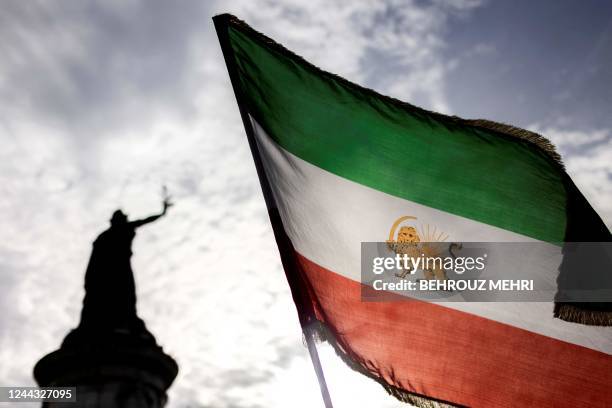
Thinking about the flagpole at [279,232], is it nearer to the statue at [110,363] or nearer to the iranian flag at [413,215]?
the iranian flag at [413,215]

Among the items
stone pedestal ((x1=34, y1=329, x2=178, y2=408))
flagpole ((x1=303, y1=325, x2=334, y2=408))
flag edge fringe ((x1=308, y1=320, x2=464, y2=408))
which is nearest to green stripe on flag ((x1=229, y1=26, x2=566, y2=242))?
flag edge fringe ((x1=308, y1=320, x2=464, y2=408))

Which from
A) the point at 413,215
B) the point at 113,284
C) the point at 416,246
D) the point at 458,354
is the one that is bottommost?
the point at 458,354

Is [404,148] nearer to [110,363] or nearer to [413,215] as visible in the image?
[413,215]

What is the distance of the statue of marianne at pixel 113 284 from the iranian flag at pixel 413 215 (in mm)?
3786

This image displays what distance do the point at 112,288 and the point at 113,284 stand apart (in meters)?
0.09

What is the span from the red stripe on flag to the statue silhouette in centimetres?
368

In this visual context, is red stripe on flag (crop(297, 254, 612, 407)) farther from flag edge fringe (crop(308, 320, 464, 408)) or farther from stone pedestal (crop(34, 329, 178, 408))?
stone pedestal (crop(34, 329, 178, 408))

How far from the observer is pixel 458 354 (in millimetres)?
5734

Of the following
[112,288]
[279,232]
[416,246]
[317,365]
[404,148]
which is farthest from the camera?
[112,288]

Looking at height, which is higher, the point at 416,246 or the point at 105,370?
the point at 416,246

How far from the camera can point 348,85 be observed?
248 inches

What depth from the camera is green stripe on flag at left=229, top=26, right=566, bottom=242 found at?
6125mm

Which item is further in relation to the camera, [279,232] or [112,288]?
[112,288]

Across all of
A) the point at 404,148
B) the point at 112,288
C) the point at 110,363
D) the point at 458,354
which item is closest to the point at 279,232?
the point at 404,148
